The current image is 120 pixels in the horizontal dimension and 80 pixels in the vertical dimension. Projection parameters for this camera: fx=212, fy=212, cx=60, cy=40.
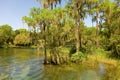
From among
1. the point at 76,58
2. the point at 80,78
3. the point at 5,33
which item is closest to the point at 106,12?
the point at 76,58

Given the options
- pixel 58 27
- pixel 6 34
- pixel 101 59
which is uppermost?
pixel 6 34

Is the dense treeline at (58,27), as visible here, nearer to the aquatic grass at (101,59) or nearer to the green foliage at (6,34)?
the aquatic grass at (101,59)

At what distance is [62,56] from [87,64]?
14.1ft

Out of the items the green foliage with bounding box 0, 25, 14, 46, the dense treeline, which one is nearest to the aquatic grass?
the dense treeline

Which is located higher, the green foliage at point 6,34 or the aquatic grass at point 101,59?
the green foliage at point 6,34

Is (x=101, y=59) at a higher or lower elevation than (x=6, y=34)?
lower

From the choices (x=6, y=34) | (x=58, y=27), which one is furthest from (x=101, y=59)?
(x=6, y=34)

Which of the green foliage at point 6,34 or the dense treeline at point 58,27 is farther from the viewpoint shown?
the green foliage at point 6,34

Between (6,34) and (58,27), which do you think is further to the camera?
(6,34)

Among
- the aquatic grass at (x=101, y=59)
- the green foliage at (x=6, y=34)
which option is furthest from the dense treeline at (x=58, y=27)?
the green foliage at (x=6, y=34)

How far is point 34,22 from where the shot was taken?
30188 mm

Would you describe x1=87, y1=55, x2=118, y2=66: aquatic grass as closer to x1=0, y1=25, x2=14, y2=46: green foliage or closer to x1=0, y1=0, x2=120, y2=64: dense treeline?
x1=0, y1=0, x2=120, y2=64: dense treeline

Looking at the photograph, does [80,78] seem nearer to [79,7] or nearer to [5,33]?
[79,7]

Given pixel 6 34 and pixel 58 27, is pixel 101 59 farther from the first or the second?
pixel 6 34
